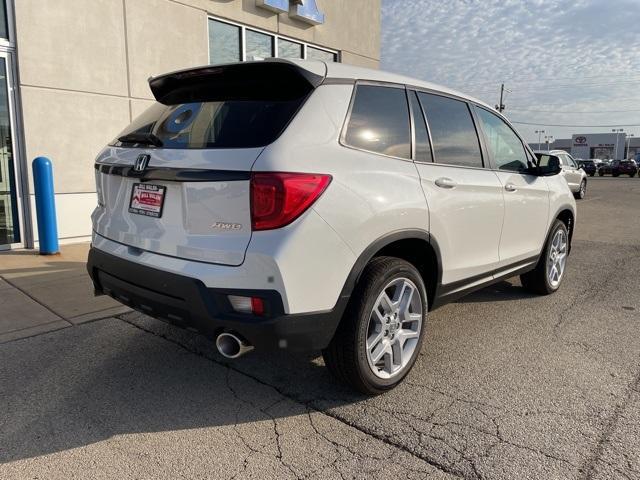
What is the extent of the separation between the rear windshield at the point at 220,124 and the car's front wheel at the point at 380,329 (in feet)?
3.07

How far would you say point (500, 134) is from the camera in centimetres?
436

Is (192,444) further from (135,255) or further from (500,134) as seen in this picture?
(500,134)

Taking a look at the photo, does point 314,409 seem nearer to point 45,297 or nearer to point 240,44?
point 45,297

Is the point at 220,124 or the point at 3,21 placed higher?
the point at 3,21

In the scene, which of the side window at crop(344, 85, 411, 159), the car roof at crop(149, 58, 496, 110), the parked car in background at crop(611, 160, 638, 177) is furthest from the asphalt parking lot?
the parked car in background at crop(611, 160, 638, 177)

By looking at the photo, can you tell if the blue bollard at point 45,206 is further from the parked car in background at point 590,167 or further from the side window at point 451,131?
the parked car in background at point 590,167

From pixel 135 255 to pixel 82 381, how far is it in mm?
1010

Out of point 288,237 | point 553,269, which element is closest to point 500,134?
point 553,269

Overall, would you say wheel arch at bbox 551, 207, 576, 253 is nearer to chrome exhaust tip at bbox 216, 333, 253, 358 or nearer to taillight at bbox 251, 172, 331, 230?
taillight at bbox 251, 172, 331, 230

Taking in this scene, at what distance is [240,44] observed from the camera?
9469 millimetres

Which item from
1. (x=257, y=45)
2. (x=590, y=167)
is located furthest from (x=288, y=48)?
(x=590, y=167)

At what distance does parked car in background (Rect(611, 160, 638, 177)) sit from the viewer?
4125 centimetres

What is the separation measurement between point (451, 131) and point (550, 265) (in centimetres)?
227

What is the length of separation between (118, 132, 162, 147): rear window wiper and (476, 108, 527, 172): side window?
2535mm
